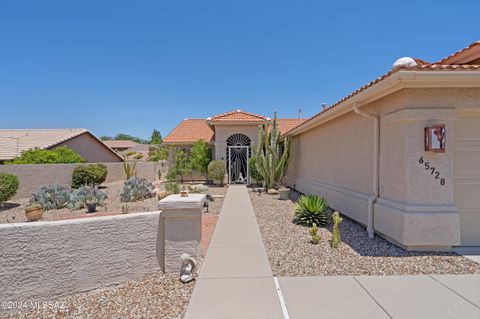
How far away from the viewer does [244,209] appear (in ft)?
33.3

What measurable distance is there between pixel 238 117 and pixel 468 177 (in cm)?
1445

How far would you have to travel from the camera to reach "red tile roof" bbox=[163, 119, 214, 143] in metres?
21.5

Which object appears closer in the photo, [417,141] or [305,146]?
[417,141]

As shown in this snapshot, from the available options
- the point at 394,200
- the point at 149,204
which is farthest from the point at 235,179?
the point at 394,200

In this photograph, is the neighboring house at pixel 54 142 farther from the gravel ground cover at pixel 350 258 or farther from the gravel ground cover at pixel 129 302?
the gravel ground cover at pixel 350 258

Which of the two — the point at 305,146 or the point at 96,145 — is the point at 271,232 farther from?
the point at 96,145

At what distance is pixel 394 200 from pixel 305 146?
27.3 ft

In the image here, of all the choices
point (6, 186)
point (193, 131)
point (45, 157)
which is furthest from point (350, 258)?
point (45, 157)

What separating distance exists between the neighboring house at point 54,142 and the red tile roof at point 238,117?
56.9 feet

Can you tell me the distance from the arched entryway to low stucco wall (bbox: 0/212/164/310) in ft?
47.4

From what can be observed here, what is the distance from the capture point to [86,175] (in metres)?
17.1

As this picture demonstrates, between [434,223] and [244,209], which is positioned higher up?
[434,223]

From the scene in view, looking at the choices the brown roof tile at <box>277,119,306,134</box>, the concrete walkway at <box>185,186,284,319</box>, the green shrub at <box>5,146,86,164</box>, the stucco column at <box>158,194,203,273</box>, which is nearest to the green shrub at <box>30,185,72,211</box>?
the green shrub at <box>5,146,86,164</box>

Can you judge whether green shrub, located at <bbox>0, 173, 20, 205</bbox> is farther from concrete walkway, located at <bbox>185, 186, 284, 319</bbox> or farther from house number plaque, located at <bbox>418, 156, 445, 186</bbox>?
house number plaque, located at <bbox>418, 156, 445, 186</bbox>
